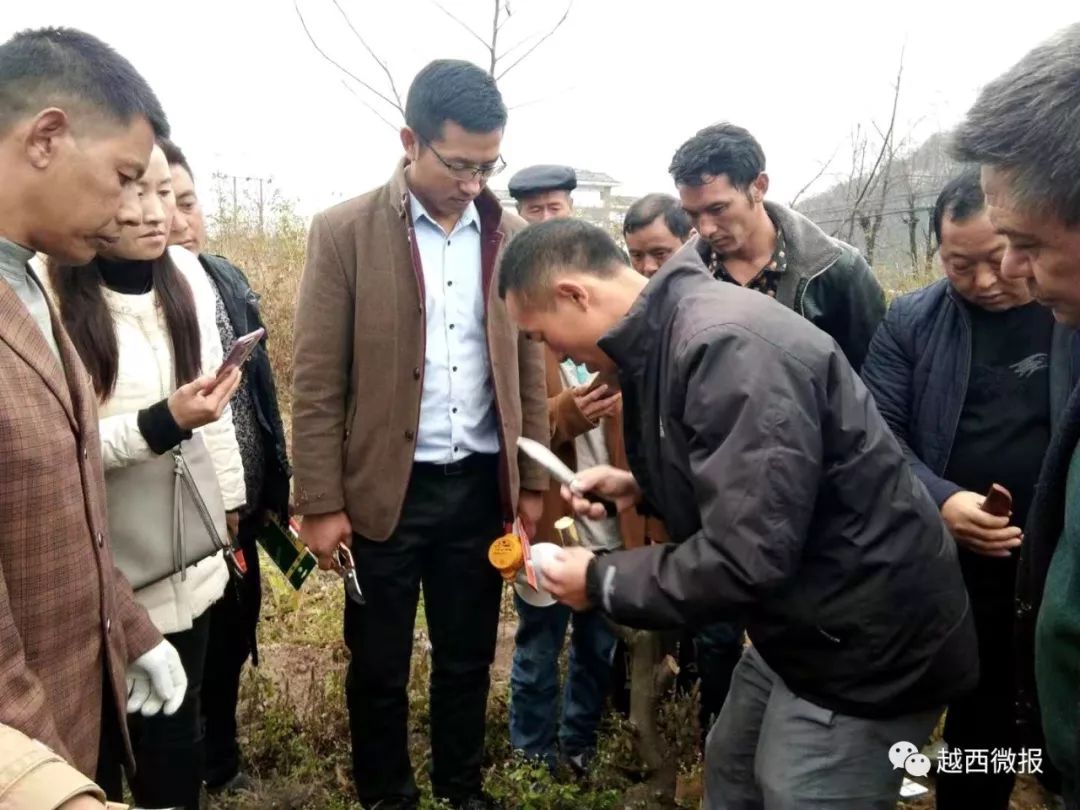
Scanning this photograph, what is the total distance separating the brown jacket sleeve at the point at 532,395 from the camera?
2.79 meters

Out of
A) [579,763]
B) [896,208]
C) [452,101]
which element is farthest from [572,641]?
[896,208]

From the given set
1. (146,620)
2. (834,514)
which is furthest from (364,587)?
(834,514)

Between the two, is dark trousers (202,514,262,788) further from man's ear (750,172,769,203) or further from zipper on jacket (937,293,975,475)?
zipper on jacket (937,293,975,475)

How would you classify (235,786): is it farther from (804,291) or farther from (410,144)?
(804,291)

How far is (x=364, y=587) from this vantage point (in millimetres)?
2586

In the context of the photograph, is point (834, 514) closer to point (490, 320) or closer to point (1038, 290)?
point (1038, 290)

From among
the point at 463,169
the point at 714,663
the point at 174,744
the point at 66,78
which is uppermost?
the point at 66,78

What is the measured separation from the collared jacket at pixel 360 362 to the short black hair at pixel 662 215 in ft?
3.92

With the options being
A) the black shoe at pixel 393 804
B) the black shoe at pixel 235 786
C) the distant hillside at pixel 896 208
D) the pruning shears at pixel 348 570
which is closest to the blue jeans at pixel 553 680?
the black shoe at pixel 393 804

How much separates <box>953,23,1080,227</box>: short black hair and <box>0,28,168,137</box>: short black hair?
4.46 feet

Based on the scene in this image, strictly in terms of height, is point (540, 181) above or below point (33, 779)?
above

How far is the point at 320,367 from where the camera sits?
249 centimetres

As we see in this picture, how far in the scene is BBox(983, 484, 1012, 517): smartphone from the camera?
2112mm

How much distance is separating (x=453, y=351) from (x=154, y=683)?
1224 mm
